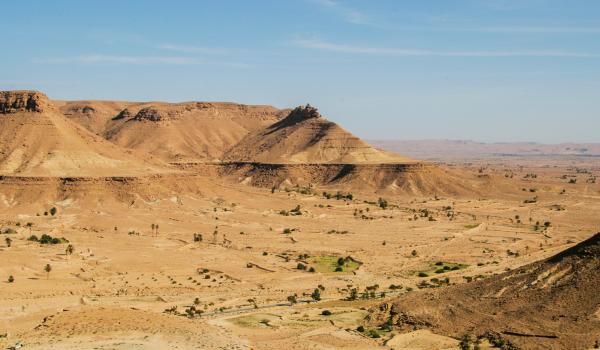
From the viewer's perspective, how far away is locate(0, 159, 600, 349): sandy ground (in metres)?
41.5

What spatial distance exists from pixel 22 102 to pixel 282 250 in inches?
2431

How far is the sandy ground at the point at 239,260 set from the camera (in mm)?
41500

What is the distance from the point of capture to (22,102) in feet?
384

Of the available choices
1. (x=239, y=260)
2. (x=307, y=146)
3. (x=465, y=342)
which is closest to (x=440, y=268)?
(x=239, y=260)

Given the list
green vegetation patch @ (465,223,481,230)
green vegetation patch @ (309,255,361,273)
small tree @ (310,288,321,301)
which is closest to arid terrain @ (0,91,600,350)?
small tree @ (310,288,321,301)

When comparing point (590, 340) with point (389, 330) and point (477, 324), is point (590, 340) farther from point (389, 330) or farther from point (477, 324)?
point (389, 330)

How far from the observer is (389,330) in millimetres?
43594

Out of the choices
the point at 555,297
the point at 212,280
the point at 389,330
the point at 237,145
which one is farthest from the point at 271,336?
the point at 237,145

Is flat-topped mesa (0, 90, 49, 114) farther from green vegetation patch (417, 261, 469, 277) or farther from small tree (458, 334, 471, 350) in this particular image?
small tree (458, 334, 471, 350)

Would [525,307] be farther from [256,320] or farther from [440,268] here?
[440,268]

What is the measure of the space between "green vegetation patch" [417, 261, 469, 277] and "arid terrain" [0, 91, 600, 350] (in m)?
0.50

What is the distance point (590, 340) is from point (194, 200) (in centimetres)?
8222

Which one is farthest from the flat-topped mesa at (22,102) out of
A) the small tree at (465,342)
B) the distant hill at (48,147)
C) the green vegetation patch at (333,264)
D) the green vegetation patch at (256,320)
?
the small tree at (465,342)

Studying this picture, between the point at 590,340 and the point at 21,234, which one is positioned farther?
the point at 21,234
